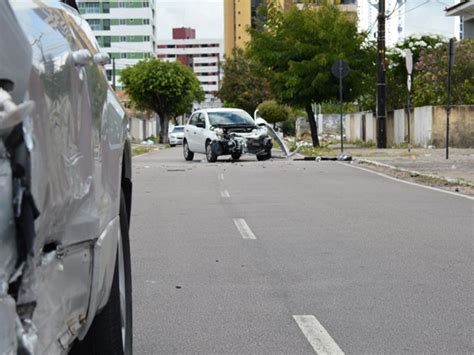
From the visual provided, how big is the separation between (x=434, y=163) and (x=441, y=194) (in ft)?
27.1

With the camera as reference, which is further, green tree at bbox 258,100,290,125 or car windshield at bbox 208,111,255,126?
green tree at bbox 258,100,290,125

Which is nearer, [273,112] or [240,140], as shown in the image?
[240,140]

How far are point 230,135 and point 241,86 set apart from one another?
196 feet

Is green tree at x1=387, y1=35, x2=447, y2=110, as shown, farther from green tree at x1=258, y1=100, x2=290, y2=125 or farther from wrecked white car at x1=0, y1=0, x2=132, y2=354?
wrecked white car at x1=0, y1=0, x2=132, y2=354

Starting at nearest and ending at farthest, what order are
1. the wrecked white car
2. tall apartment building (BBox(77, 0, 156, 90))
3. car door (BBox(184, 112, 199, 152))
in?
the wrecked white car < car door (BBox(184, 112, 199, 152)) < tall apartment building (BBox(77, 0, 156, 90))

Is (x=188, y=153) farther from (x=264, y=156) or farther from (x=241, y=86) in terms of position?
(x=241, y=86)

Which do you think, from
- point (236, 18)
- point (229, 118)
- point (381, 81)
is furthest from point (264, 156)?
point (236, 18)

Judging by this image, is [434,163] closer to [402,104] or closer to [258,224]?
[258,224]

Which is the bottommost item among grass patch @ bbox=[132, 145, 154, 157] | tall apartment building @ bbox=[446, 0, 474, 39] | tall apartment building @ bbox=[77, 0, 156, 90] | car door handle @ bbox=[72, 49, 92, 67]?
grass patch @ bbox=[132, 145, 154, 157]

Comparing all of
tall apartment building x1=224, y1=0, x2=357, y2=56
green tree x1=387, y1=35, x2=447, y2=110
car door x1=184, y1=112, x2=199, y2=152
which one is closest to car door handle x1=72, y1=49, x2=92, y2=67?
car door x1=184, y1=112, x2=199, y2=152

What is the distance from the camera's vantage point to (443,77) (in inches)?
1507

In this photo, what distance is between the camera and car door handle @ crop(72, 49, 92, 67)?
300 cm

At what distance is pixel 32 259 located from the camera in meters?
2.27

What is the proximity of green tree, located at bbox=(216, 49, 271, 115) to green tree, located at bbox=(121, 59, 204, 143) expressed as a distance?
29.7ft
